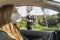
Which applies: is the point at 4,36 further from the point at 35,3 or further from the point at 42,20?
the point at 42,20

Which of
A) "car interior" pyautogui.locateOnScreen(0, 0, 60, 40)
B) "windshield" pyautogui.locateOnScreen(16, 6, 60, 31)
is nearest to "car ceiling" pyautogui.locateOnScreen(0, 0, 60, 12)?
"car interior" pyautogui.locateOnScreen(0, 0, 60, 40)

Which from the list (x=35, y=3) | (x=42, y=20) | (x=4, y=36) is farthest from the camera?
(x=42, y=20)

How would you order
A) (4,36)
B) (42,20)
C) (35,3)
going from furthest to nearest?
(42,20)
(35,3)
(4,36)

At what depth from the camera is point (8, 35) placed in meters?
1.33

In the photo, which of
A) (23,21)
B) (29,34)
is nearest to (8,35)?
(29,34)

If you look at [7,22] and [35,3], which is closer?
[7,22]

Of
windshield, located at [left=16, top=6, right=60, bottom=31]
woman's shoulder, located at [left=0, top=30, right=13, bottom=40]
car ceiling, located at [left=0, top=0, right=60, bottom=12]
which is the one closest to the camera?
woman's shoulder, located at [left=0, top=30, right=13, bottom=40]

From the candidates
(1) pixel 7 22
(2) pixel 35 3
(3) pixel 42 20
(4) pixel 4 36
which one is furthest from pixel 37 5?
(4) pixel 4 36

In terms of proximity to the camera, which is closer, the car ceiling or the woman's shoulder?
the woman's shoulder

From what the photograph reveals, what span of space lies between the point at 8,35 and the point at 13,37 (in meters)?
0.06

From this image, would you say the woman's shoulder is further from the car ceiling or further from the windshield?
the windshield

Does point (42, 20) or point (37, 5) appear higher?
point (37, 5)

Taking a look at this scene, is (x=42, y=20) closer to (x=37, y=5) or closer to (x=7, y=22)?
(x=37, y=5)

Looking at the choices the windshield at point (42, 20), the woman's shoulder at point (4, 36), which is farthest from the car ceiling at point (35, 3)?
the woman's shoulder at point (4, 36)
